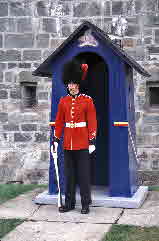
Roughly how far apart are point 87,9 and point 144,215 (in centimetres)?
396

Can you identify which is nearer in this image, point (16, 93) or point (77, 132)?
point (77, 132)

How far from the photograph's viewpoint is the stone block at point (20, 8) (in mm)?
8734

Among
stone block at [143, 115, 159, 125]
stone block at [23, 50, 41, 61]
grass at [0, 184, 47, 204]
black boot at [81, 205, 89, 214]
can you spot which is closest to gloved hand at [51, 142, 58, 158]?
black boot at [81, 205, 89, 214]

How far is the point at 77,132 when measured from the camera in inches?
233

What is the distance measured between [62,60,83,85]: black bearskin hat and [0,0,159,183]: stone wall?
2.65m

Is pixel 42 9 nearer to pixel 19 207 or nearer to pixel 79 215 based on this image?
pixel 19 207

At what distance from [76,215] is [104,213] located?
0.99 feet

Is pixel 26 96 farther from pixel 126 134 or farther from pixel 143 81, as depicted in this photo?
pixel 126 134

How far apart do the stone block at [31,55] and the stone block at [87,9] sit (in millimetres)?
826

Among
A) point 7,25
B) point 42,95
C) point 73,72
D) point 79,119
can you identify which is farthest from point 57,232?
point 7,25

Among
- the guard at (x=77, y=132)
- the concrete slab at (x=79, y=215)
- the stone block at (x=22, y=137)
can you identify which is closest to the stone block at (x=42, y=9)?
the stone block at (x=22, y=137)

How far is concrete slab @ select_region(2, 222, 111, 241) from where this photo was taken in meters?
4.87

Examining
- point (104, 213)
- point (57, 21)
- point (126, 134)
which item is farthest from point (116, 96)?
point (57, 21)

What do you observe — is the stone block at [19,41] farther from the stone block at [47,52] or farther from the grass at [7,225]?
the grass at [7,225]
